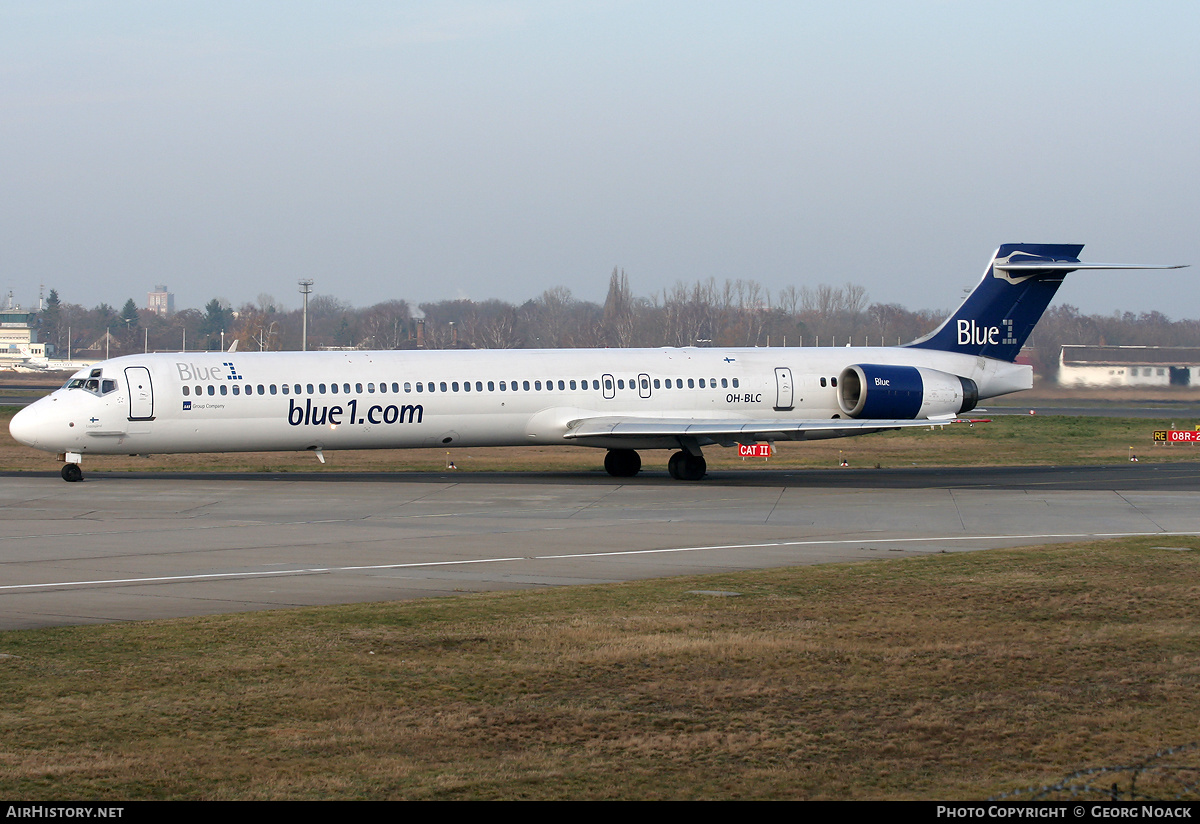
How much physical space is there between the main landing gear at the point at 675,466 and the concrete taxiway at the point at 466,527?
42cm

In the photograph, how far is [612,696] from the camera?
31.0 ft

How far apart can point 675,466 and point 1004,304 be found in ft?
35.9

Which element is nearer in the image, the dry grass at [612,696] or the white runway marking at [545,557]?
the dry grass at [612,696]

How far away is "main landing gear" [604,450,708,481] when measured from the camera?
31.8 m

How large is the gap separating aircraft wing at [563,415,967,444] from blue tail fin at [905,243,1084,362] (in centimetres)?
500

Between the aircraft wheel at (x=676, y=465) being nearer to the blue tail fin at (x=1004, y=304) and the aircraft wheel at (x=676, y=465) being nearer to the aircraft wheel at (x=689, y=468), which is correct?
the aircraft wheel at (x=689, y=468)

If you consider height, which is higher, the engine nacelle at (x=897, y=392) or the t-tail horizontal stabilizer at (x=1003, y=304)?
the t-tail horizontal stabilizer at (x=1003, y=304)

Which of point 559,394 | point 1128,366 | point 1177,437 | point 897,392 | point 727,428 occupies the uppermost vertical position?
point 1128,366

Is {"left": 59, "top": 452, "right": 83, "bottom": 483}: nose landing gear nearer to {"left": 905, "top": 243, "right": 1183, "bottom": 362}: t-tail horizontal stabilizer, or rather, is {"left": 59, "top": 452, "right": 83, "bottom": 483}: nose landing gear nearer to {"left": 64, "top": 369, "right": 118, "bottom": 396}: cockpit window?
{"left": 64, "top": 369, "right": 118, "bottom": 396}: cockpit window

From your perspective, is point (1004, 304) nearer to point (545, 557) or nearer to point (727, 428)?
point (727, 428)

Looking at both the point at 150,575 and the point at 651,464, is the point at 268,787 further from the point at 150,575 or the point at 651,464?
the point at 651,464

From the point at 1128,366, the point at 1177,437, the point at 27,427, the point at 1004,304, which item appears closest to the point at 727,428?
the point at 1004,304

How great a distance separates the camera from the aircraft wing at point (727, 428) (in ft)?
99.1

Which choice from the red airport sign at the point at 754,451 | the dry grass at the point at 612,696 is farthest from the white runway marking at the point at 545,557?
the red airport sign at the point at 754,451
